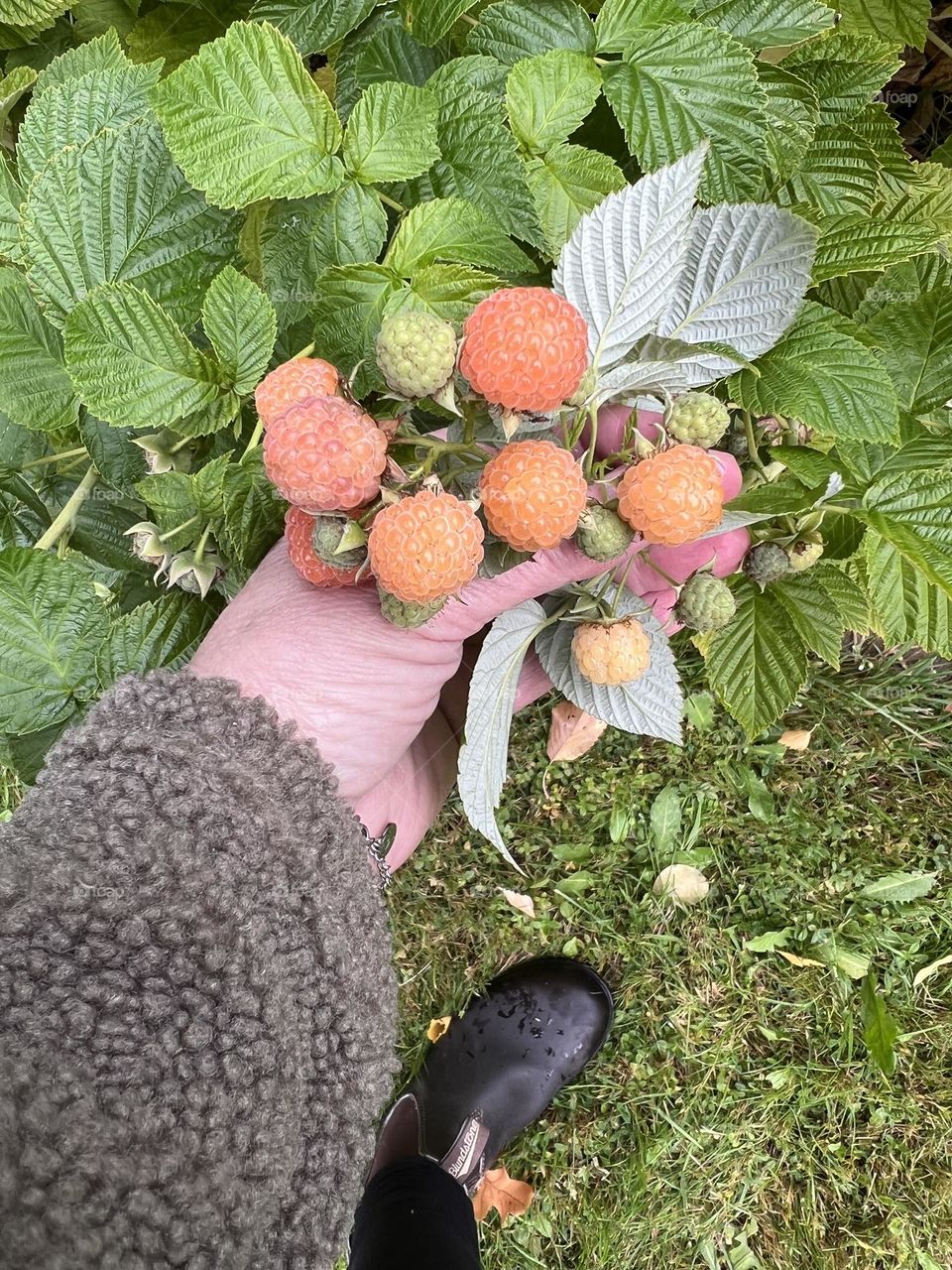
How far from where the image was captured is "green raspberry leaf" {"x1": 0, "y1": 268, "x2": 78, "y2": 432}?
0.91m

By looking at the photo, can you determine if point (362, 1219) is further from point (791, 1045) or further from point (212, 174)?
point (212, 174)

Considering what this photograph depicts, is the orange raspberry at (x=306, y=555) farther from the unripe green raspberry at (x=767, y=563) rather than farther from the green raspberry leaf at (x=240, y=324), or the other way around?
the unripe green raspberry at (x=767, y=563)

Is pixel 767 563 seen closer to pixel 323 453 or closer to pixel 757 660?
pixel 757 660

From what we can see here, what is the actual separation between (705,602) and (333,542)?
34 cm

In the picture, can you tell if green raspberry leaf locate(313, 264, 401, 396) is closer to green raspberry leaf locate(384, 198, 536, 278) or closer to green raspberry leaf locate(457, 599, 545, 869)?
green raspberry leaf locate(384, 198, 536, 278)

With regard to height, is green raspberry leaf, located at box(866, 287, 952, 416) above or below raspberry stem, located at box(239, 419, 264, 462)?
below

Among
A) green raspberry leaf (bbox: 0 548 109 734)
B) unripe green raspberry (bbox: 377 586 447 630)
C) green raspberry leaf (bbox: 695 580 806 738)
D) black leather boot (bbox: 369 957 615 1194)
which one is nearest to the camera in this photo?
unripe green raspberry (bbox: 377 586 447 630)

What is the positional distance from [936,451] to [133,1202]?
0.90 m

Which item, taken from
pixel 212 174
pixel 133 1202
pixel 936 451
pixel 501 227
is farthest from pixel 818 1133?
Answer: pixel 212 174

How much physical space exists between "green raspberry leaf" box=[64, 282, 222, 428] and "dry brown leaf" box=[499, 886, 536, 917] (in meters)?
1.06

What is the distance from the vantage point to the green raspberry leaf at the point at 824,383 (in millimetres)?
827

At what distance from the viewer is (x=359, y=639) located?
815mm

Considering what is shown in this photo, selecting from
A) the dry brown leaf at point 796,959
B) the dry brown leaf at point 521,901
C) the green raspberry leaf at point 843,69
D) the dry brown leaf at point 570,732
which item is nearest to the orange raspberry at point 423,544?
the green raspberry leaf at point 843,69

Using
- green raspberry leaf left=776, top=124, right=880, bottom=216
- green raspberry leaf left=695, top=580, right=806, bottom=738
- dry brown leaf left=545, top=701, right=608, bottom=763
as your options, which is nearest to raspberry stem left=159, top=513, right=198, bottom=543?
green raspberry leaf left=695, top=580, right=806, bottom=738
